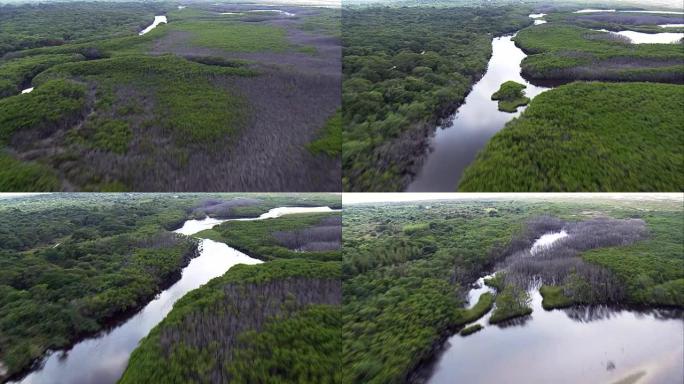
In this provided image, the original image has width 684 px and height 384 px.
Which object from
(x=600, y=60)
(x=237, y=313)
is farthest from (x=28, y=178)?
(x=600, y=60)

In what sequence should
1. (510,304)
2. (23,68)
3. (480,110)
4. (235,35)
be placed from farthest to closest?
(235,35) → (23,68) → (480,110) → (510,304)

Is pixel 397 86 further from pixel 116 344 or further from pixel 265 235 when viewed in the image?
pixel 116 344

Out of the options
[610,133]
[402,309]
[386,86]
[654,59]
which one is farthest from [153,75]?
[654,59]

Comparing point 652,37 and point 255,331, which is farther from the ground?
point 652,37

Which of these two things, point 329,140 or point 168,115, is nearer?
point 329,140

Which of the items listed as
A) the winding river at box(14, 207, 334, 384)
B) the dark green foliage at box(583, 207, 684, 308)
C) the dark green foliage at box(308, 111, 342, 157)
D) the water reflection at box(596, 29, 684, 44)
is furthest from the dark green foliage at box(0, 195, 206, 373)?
the water reflection at box(596, 29, 684, 44)
